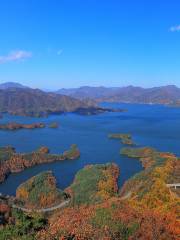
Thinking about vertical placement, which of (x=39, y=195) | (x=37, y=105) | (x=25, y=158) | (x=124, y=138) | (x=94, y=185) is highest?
(x=37, y=105)

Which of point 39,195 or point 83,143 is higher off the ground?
point 83,143

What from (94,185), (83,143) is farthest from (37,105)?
(94,185)

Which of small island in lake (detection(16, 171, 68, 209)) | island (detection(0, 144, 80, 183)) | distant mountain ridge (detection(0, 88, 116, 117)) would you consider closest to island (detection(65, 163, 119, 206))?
small island in lake (detection(16, 171, 68, 209))

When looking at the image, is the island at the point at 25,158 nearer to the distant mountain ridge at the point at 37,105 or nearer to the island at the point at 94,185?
the island at the point at 94,185

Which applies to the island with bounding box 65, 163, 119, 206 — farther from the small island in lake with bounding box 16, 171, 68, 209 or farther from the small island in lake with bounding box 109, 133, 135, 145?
the small island in lake with bounding box 109, 133, 135, 145

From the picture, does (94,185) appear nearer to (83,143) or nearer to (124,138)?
(83,143)

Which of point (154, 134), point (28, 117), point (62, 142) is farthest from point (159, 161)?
point (28, 117)
